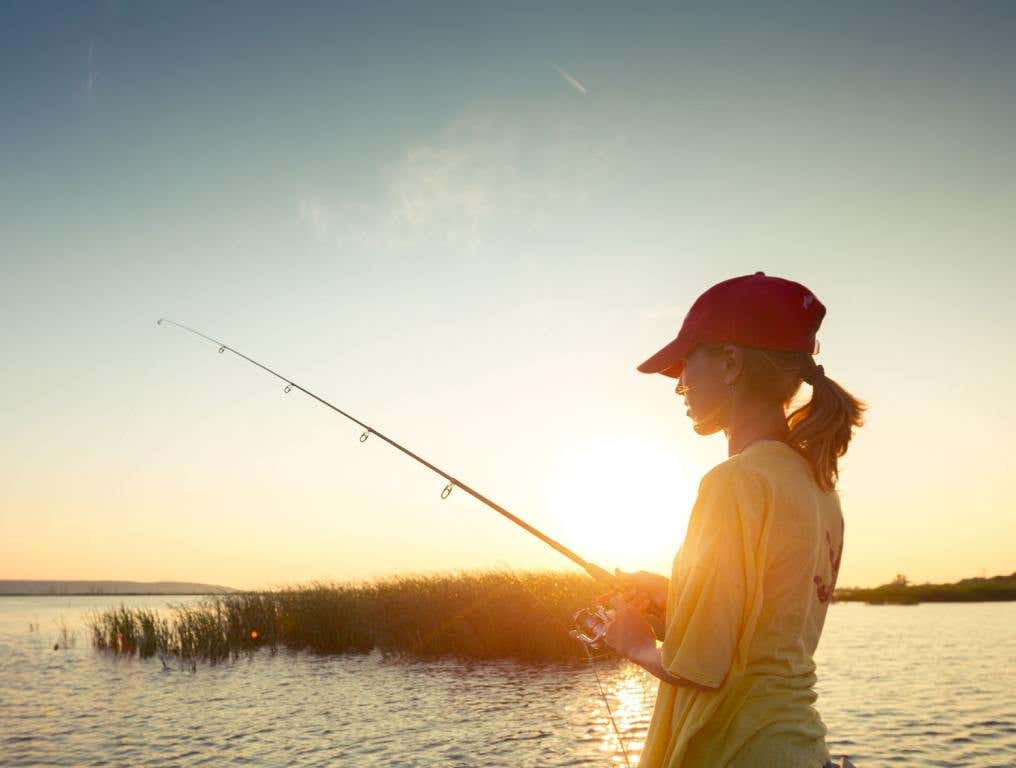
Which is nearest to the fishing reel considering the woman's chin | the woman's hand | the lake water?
the woman's hand

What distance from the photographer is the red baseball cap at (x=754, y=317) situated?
7.63 ft

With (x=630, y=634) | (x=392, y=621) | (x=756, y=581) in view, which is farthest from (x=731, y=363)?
(x=392, y=621)

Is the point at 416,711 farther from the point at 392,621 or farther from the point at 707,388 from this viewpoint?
the point at 707,388

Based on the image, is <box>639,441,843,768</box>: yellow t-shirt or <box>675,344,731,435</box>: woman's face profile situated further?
<box>675,344,731,435</box>: woman's face profile

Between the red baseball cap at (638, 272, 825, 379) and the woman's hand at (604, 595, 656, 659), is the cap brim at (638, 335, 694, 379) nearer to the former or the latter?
the red baseball cap at (638, 272, 825, 379)

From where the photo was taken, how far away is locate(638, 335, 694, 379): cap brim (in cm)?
244

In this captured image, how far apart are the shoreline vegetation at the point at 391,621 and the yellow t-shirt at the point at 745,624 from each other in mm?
21979

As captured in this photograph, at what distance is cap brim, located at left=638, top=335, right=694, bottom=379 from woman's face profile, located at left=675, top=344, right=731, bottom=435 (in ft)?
0.11

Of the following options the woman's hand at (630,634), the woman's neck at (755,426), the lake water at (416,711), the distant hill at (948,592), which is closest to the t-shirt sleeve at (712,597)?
the woman's hand at (630,634)

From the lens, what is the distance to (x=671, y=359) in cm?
250

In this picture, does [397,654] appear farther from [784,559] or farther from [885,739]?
[784,559]

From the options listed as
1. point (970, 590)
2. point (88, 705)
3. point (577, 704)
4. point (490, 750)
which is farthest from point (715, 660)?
point (970, 590)

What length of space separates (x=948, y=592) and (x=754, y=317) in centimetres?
8442

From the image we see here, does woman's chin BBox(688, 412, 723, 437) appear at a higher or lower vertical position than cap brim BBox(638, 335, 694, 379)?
lower
